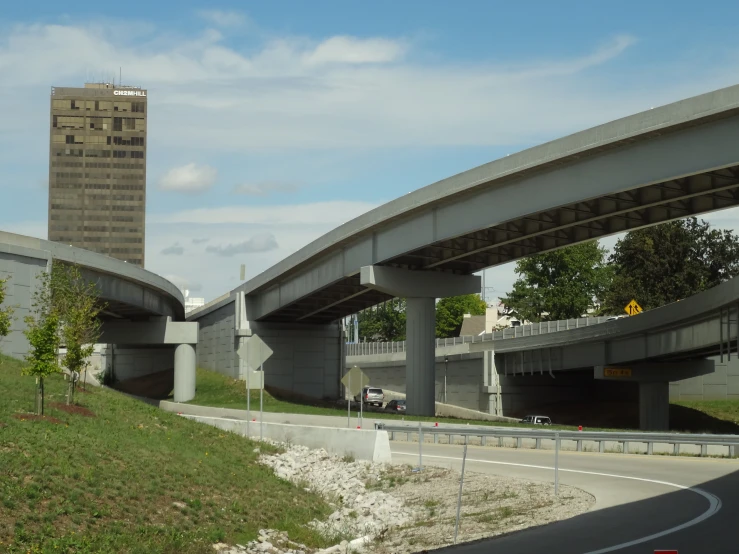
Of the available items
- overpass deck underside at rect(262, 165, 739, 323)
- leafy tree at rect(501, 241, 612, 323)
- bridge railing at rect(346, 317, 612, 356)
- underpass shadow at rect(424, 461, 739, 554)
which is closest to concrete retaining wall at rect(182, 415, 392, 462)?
underpass shadow at rect(424, 461, 739, 554)

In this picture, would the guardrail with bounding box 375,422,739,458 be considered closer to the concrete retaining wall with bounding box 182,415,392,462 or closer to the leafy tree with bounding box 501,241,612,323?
the concrete retaining wall with bounding box 182,415,392,462

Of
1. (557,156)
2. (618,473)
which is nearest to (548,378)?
(557,156)

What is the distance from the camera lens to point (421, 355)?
172 feet

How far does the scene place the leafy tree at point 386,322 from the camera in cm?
12900

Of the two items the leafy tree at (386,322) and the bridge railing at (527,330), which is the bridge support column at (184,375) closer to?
the bridge railing at (527,330)

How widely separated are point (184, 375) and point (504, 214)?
29536 millimetres

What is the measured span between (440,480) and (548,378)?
5509cm

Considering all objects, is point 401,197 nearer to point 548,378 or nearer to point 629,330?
point 629,330

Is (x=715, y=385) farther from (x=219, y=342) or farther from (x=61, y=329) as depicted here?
(x=61, y=329)

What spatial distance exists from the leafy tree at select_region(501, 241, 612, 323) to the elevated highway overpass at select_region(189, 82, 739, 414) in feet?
126

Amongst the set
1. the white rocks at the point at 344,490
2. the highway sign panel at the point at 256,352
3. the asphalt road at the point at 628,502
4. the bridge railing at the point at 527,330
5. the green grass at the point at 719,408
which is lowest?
the green grass at the point at 719,408

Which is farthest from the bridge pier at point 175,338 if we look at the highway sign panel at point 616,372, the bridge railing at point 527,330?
the highway sign panel at point 616,372

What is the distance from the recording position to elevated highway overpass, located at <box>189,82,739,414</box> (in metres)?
33.3

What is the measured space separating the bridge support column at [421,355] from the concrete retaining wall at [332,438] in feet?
70.5
